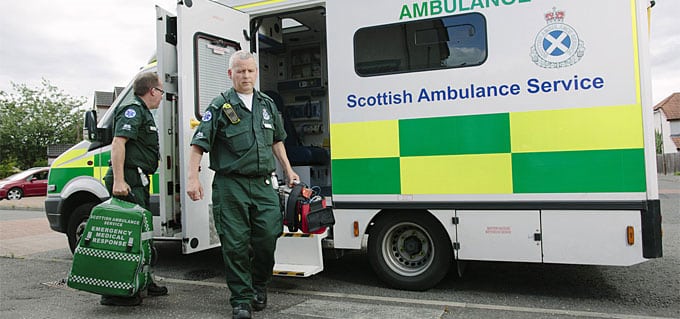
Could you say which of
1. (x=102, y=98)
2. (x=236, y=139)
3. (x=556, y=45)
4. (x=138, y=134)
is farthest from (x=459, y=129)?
(x=102, y=98)

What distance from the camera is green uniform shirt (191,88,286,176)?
12.0 feet

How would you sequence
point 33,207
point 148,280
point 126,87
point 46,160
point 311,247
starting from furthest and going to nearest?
point 46,160 → point 33,207 → point 126,87 → point 311,247 → point 148,280

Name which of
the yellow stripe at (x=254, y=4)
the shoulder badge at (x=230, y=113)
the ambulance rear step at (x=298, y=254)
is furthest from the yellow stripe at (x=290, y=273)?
the yellow stripe at (x=254, y=4)

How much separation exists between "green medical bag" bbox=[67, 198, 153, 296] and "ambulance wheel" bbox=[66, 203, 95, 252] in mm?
1955

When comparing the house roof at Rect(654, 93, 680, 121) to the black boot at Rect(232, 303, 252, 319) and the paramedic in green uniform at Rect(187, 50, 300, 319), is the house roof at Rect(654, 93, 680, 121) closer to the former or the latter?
the paramedic in green uniform at Rect(187, 50, 300, 319)

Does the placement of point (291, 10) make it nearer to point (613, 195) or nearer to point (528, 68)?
point (528, 68)

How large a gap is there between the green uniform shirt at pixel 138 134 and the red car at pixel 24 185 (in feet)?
60.5

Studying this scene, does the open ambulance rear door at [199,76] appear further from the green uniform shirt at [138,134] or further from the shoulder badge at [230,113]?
the shoulder badge at [230,113]

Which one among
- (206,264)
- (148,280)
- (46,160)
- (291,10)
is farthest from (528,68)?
(46,160)

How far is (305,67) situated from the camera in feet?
23.2

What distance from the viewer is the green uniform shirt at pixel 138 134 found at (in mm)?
3992

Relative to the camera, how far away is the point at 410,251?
4465mm

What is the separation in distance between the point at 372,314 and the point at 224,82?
Answer: 2.41m

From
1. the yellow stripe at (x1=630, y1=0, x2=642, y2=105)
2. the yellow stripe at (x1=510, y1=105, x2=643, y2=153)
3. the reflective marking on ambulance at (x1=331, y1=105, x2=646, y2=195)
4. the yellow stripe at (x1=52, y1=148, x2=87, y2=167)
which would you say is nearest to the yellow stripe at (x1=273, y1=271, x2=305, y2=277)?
the reflective marking on ambulance at (x1=331, y1=105, x2=646, y2=195)
